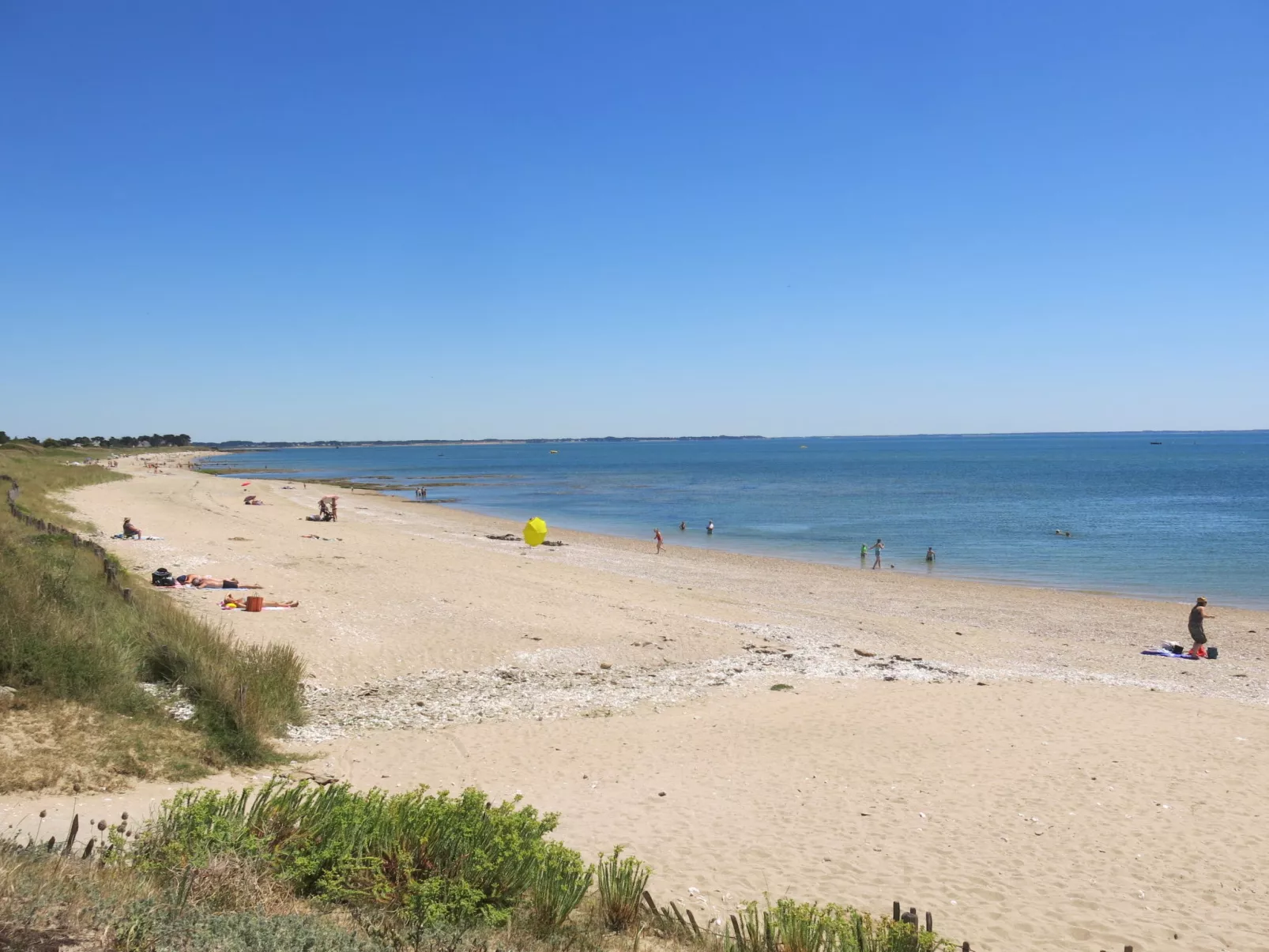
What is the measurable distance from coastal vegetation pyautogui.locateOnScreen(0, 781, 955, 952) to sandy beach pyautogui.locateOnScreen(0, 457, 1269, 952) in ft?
4.80

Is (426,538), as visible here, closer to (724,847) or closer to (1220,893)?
(724,847)

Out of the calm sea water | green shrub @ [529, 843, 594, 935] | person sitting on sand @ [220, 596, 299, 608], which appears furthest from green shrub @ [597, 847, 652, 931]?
the calm sea water

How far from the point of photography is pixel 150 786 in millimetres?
7020

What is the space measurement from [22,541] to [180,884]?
13544mm

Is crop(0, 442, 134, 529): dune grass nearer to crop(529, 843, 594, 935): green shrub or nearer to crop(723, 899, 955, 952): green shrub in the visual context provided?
crop(529, 843, 594, 935): green shrub

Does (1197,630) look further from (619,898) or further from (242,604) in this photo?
(242,604)

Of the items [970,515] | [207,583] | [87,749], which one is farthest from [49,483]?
[970,515]

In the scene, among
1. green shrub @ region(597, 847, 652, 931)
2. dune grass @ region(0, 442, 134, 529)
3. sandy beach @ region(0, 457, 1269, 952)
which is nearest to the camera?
green shrub @ region(597, 847, 652, 931)

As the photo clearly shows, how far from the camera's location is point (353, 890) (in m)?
4.71

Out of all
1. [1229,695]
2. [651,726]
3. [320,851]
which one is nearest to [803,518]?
[1229,695]

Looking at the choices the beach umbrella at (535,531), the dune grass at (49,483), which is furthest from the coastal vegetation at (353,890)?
the dune grass at (49,483)

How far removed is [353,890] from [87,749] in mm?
4056

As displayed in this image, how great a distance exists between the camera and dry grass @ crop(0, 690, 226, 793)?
666 centimetres

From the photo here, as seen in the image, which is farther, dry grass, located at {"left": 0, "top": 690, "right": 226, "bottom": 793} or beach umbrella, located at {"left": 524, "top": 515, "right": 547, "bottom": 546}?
beach umbrella, located at {"left": 524, "top": 515, "right": 547, "bottom": 546}
